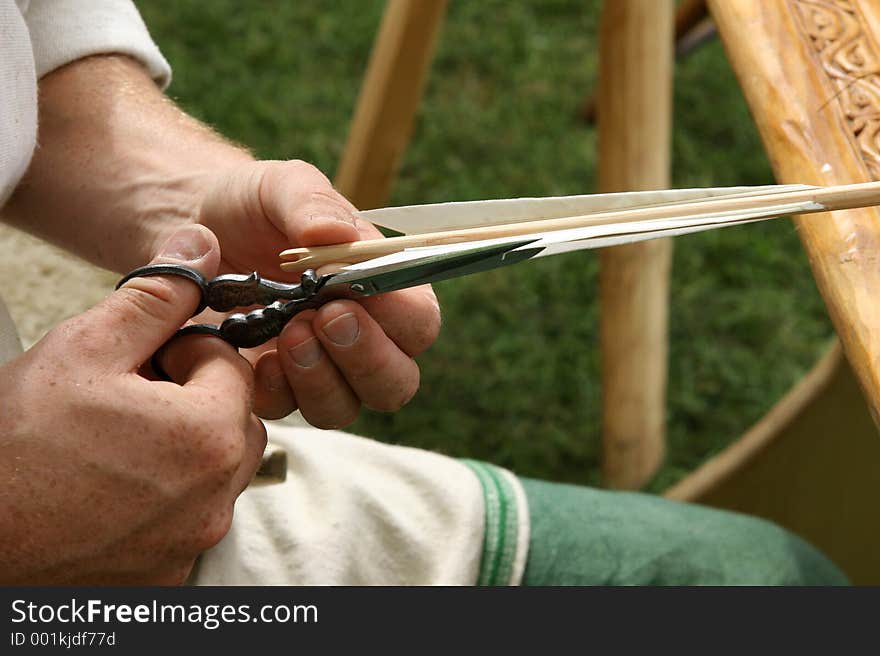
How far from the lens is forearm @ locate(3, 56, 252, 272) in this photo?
844mm

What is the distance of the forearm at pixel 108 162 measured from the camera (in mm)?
844

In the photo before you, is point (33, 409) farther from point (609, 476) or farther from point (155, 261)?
point (609, 476)

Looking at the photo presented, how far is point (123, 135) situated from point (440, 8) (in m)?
0.64

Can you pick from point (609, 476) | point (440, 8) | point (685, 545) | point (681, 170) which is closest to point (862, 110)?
point (685, 545)

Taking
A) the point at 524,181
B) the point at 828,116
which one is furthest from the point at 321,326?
the point at 524,181

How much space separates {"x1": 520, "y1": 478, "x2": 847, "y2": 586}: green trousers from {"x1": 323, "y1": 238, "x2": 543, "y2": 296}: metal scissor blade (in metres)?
0.32

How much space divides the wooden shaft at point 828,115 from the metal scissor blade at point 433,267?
0.63 feet

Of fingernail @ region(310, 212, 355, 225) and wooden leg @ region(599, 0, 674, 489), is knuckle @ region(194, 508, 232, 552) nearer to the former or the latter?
fingernail @ region(310, 212, 355, 225)

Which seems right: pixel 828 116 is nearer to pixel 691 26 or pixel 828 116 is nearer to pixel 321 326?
pixel 321 326

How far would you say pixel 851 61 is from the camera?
0.73m

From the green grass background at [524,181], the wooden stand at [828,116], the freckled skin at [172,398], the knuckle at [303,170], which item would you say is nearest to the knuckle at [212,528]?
the freckled skin at [172,398]

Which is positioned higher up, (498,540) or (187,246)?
(187,246)

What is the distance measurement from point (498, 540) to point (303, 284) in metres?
0.32

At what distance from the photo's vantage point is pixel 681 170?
213 cm
